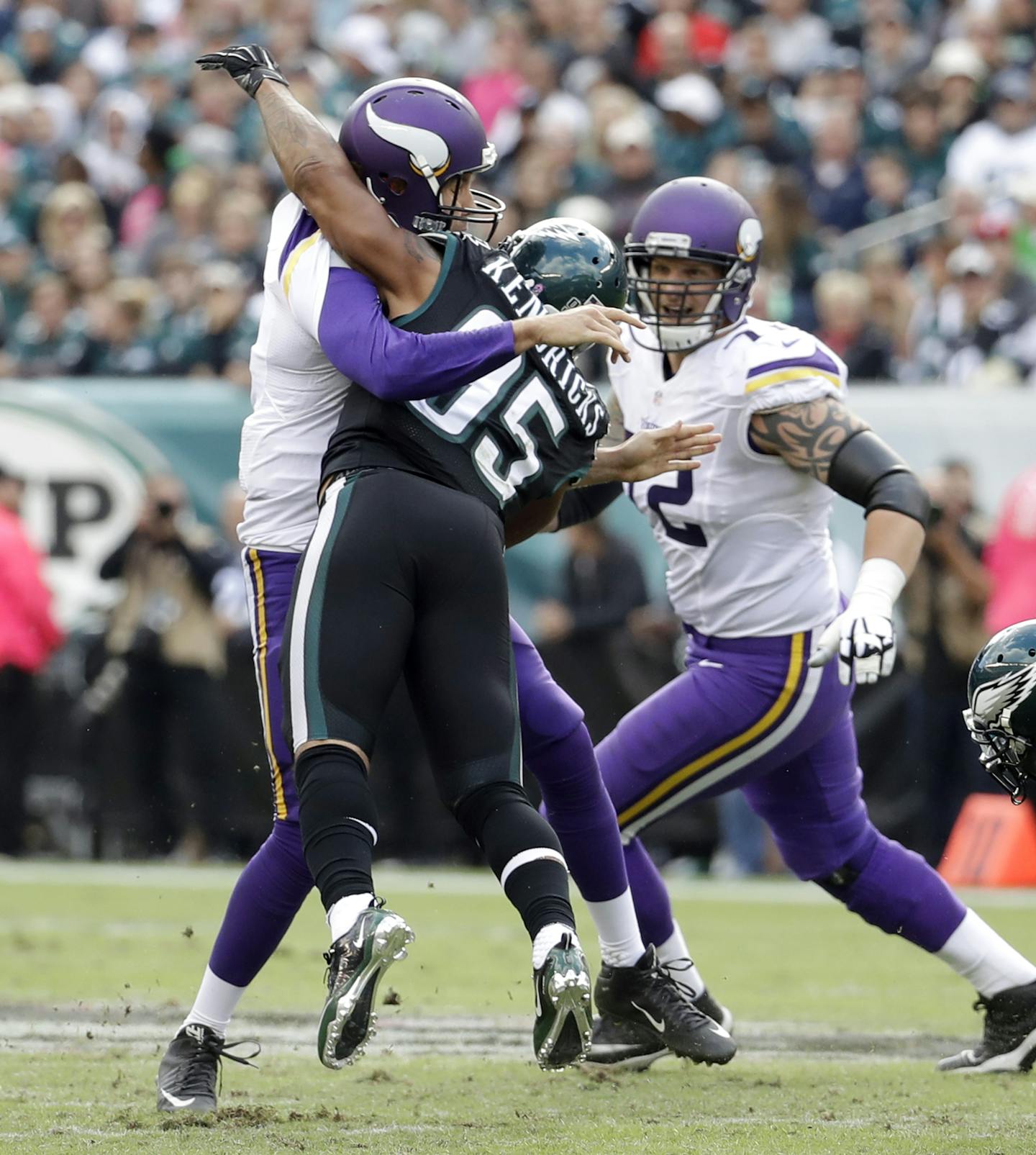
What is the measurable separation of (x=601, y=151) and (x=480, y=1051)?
7.66 m

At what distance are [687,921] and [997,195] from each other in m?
4.73

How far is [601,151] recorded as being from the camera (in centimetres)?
Answer: 1195

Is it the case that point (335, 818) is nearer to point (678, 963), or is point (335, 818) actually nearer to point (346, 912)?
point (346, 912)

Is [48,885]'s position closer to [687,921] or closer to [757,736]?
[687,921]

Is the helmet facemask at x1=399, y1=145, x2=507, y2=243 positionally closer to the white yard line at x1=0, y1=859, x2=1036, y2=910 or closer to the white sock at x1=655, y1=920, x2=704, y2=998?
the white sock at x1=655, y1=920, x2=704, y2=998

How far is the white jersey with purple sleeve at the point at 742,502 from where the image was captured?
4.94 m

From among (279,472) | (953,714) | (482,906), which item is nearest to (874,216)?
(953,714)

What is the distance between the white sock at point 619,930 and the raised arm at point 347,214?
148cm

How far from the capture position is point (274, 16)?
14375mm

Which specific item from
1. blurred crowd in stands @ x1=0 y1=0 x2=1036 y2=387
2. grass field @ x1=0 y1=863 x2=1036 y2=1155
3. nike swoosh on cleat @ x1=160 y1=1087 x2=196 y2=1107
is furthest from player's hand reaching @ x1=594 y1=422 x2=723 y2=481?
blurred crowd in stands @ x1=0 y1=0 x2=1036 y2=387

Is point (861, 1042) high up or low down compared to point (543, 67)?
down

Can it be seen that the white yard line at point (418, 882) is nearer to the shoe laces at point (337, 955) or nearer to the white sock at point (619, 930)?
the white sock at point (619, 930)

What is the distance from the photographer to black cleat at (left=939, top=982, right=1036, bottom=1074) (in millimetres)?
A: 4910

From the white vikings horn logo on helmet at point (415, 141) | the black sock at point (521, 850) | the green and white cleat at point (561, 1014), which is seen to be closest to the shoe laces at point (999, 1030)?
the black sock at point (521, 850)
